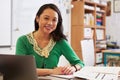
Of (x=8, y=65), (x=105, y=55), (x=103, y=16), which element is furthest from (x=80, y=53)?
(x=8, y=65)

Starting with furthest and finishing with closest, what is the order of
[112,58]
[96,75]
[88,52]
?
[88,52] < [112,58] < [96,75]

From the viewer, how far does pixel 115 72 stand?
1.54 meters

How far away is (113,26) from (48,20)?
12.4 feet

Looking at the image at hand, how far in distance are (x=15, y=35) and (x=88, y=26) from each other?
1.74 meters

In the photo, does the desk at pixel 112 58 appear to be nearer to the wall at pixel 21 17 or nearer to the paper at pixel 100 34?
the paper at pixel 100 34

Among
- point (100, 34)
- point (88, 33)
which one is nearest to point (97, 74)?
point (88, 33)

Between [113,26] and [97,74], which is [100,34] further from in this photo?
[97,74]

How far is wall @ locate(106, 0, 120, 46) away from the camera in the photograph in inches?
206

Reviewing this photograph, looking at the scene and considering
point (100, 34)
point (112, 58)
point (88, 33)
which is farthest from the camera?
point (100, 34)

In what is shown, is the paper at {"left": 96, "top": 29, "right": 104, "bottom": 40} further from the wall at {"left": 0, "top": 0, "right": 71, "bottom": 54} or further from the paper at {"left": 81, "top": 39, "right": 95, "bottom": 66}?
the wall at {"left": 0, "top": 0, "right": 71, "bottom": 54}

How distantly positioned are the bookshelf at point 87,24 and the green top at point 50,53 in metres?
2.06

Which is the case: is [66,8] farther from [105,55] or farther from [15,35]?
[15,35]

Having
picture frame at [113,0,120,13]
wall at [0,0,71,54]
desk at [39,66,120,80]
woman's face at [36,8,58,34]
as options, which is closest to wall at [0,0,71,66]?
wall at [0,0,71,54]

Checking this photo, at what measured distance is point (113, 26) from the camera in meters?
5.28
